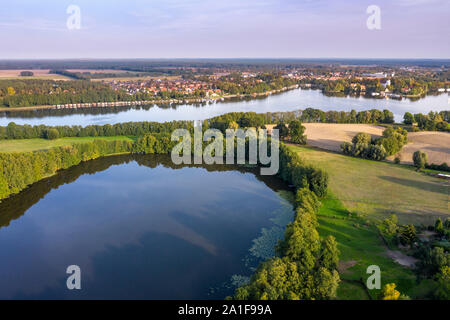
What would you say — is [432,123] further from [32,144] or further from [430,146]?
[32,144]

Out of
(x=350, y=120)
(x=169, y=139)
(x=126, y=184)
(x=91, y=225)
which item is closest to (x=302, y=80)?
(x=350, y=120)

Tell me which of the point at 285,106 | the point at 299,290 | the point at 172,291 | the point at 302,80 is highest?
the point at 302,80

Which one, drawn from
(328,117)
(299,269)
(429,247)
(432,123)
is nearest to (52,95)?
(328,117)

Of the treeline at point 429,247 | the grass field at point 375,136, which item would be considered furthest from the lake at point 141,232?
the grass field at point 375,136

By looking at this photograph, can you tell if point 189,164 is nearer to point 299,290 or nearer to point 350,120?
point 299,290

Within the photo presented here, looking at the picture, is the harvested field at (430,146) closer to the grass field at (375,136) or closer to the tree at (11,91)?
the grass field at (375,136)
